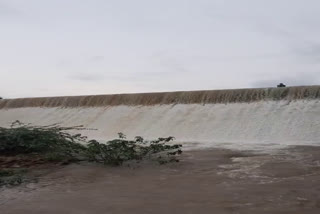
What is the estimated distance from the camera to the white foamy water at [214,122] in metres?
12.8

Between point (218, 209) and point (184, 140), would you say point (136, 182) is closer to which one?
point (218, 209)

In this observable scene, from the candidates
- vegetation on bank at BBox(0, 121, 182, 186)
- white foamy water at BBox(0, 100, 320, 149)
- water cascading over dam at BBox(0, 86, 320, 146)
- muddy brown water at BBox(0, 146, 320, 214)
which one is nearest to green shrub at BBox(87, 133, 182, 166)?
vegetation on bank at BBox(0, 121, 182, 186)

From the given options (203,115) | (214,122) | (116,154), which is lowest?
(116,154)

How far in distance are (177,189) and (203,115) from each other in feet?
33.6

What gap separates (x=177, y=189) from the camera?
526 centimetres

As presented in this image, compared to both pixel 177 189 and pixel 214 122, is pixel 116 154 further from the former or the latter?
pixel 214 122

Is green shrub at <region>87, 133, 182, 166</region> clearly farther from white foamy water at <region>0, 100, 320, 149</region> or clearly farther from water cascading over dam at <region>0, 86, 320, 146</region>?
water cascading over dam at <region>0, 86, 320, 146</region>

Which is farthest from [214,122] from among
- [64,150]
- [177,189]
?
[177,189]

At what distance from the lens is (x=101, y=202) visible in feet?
15.4

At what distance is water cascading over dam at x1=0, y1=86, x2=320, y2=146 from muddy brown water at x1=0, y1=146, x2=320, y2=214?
5.19 meters

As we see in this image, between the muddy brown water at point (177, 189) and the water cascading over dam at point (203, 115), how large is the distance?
5187 millimetres

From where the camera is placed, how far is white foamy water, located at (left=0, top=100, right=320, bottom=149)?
1281 centimetres

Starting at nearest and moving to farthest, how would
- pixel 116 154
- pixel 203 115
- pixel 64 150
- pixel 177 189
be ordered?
pixel 177 189 → pixel 116 154 → pixel 64 150 → pixel 203 115

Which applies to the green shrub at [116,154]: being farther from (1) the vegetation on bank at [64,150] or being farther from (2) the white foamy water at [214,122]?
(2) the white foamy water at [214,122]
